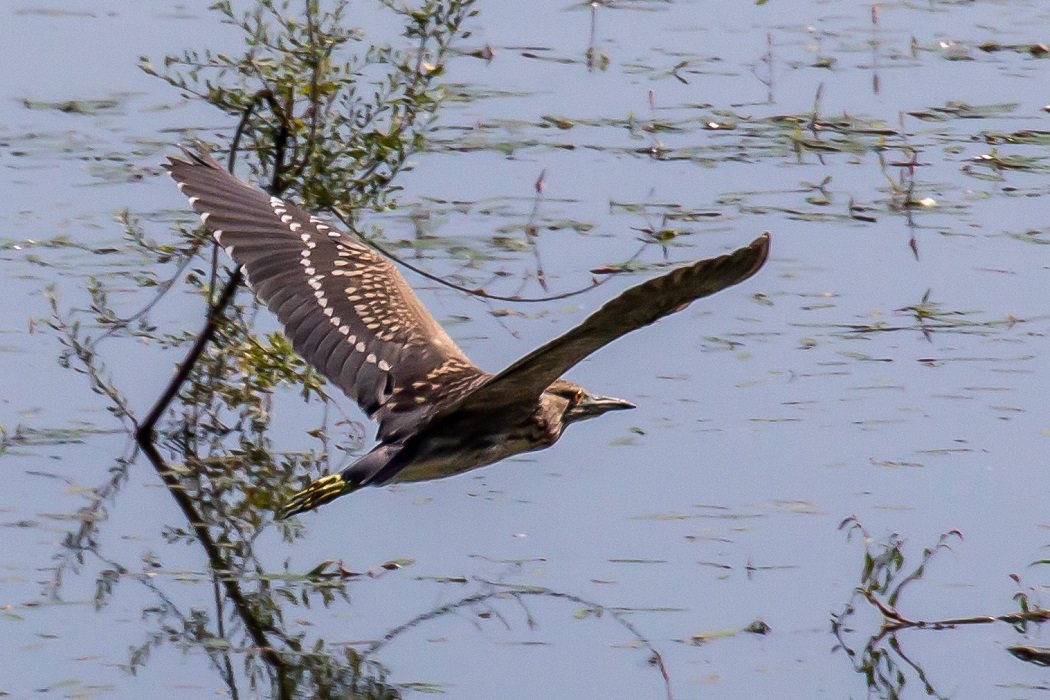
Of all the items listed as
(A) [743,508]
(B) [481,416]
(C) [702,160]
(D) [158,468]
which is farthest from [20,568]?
(C) [702,160]

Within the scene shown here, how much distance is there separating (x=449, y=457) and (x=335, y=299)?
0.69 metres

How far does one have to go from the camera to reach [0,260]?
787cm

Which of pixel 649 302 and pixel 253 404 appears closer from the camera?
pixel 649 302

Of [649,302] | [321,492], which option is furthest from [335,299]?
[649,302]

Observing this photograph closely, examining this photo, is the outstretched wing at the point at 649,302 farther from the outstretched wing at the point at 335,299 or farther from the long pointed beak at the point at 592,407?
the long pointed beak at the point at 592,407

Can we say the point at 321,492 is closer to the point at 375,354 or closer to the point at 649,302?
the point at 375,354

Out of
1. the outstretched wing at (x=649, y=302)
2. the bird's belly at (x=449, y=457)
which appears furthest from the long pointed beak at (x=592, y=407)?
the outstretched wing at (x=649, y=302)

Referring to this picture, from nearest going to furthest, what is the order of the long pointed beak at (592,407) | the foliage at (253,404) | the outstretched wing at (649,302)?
the outstretched wing at (649,302), the foliage at (253,404), the long pointed beak at (592,407)

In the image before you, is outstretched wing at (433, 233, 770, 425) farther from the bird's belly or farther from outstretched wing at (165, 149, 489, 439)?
outstretched wing at (165, 149, 489, 439)

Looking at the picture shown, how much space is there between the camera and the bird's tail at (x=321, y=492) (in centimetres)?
555

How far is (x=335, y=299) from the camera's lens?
6.14 metres

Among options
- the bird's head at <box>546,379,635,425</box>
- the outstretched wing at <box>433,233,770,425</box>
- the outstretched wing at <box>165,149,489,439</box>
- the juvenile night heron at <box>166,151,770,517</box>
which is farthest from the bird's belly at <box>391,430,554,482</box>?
the outstretched wing at <box>433,233,770,425</box>

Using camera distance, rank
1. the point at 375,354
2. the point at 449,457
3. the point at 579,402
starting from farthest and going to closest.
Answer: the point at 579,402, the point at 375,354, the point at 449,457

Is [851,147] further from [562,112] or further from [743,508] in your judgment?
[743,508]
